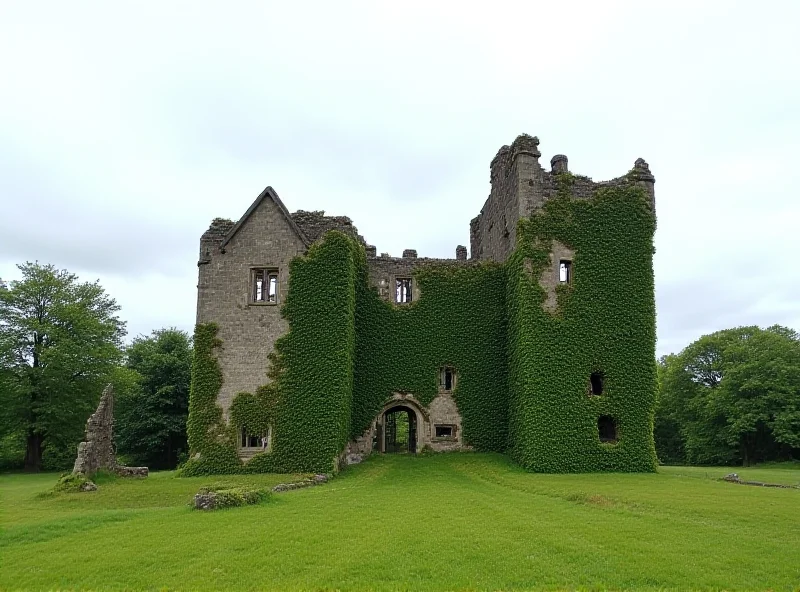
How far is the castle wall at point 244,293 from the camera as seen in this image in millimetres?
27812

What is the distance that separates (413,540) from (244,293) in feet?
61.2

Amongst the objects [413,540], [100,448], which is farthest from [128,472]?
[413,540]

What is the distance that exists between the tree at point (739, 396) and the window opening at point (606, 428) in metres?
22.2

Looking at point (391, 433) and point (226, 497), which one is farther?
point (391, 433)

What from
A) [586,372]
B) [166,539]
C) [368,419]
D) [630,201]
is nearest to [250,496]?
[166,539]

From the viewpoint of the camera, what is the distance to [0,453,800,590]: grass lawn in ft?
33.6

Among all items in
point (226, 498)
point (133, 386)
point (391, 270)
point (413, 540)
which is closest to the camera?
point (413, 540)

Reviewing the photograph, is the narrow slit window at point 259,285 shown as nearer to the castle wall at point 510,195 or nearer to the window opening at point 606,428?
the castle wall at point 510,195

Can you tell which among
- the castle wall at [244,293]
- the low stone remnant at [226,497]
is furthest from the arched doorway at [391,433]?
the low stone remnant at [226,497]

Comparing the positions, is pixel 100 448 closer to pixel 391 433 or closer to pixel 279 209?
pixel 279 209

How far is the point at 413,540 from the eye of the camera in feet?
41.3

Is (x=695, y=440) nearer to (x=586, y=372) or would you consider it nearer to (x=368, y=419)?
(x=586, y=372)

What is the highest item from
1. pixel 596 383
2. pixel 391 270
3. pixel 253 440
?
pixel 391 270

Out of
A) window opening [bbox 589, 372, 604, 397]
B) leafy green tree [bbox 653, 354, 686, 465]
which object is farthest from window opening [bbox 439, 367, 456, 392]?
leafy green tree [bbox 653, 354, 686, 465]
